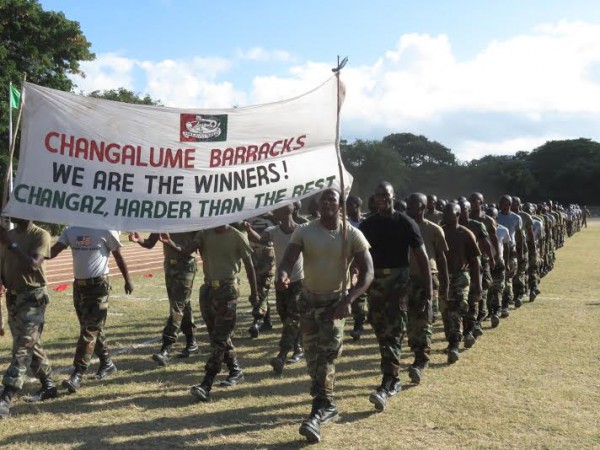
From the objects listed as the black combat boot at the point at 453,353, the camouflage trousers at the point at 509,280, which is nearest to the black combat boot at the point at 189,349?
the black combat boot at the point at 453,353

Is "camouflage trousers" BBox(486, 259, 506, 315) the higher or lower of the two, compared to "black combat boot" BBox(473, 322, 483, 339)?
higher

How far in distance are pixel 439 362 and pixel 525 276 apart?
16.7ft

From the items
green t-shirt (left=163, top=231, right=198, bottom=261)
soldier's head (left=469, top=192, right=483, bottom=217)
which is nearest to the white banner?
green t-shirt (left=163, top=231, right=198, bottom=261)

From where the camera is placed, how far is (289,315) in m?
7.31

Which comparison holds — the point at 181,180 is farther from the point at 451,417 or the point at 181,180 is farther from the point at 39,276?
the point at 451,417

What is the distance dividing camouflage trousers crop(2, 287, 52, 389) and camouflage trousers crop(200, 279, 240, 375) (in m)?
1.48

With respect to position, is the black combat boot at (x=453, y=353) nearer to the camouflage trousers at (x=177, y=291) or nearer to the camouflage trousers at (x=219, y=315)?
the camouflage trousers at (x=219, y=315)

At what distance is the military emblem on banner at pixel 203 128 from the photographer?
18.1 feet

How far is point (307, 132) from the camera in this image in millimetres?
5691

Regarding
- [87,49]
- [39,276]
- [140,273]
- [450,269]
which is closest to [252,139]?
[39,276]

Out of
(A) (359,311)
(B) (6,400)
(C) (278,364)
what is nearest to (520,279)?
(A) (359,311)

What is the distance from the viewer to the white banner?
519cm

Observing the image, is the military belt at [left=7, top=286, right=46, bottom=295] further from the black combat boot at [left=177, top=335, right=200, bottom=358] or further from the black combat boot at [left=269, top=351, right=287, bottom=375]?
the black combat boot at [left=269, top=351, right=287, bottom=375]

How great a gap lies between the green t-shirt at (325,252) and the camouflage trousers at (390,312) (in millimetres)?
922
